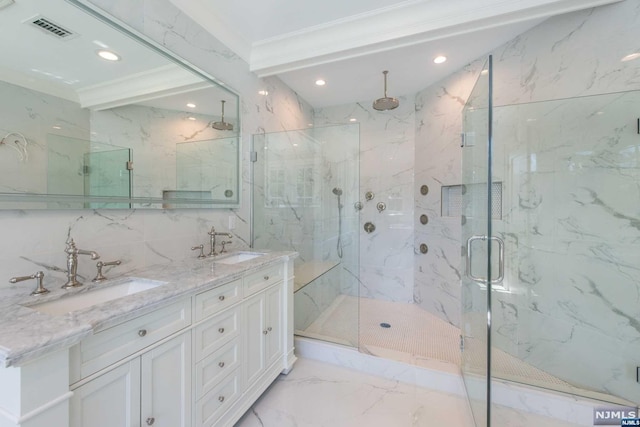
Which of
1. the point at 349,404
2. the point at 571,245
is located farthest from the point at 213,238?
the point at 571,245

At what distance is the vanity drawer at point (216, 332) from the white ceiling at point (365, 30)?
2.00m

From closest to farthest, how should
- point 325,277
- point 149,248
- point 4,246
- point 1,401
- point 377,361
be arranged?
point 1,401 → point 4,246 → point 149,248 → point 377,361 → point 325,277

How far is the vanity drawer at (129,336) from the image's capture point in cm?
85

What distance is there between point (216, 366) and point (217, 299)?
35cm

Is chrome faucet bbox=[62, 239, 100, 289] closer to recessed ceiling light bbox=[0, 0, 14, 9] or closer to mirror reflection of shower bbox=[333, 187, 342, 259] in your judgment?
recessed ceiling light bbox=[0, 0, 14, 9]

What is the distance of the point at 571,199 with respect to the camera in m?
1.91

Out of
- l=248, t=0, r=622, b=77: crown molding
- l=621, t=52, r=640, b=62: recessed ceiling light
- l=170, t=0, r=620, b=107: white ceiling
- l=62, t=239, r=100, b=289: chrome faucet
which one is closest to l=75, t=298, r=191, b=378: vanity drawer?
l=62, t=239, r=100, b=289: chrome faucet

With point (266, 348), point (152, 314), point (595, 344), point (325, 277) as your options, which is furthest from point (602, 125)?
point (152, 314)

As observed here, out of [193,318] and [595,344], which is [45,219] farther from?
[595,344]

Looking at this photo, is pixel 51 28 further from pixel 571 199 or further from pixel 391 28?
pixel 571 199

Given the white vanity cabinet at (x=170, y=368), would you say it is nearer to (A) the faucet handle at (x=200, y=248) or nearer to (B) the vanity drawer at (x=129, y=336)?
(B) the vanity drawer at (x=129, y=336)

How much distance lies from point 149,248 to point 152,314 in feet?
2.13

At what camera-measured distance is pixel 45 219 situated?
1.13 meters

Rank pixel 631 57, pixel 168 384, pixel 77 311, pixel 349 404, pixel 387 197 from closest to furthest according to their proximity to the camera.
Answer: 1. pixel 77 311
2. pixel 168 384
3. pixel 631 57
4. pixel 349 404
5. pixel 387 197
